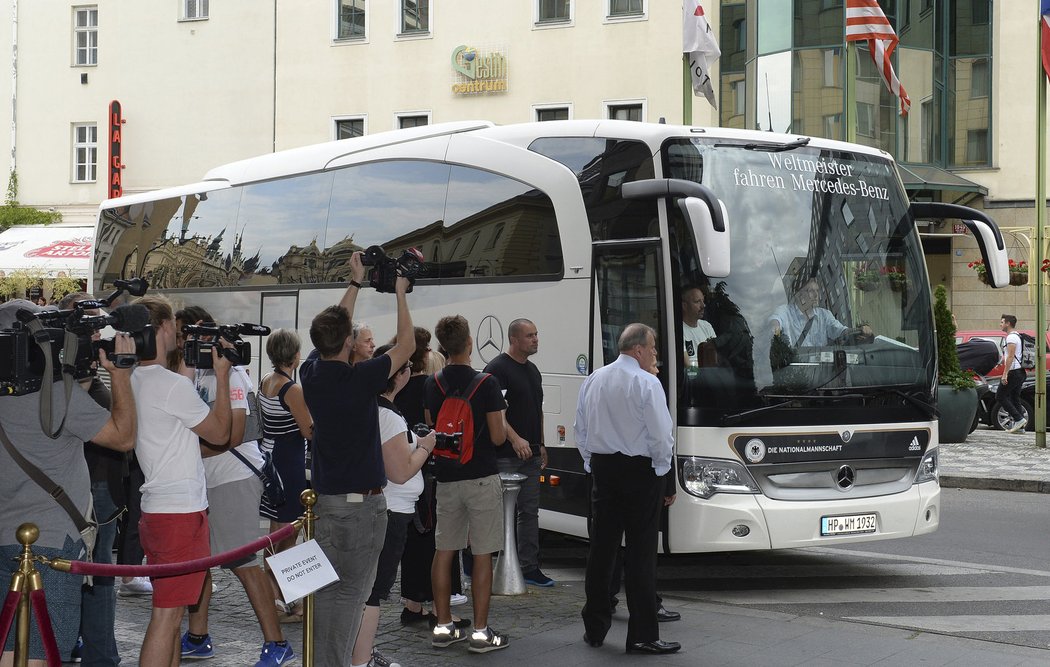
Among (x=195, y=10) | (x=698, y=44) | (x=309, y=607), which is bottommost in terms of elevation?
(x=309, y=607)

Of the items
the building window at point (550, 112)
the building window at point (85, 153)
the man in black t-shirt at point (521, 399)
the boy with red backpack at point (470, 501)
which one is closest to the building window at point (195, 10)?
the building window at point (85, 153)

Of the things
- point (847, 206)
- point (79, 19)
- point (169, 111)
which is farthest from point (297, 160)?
point (79, 19)

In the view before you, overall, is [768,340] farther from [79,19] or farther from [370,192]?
[79,19]

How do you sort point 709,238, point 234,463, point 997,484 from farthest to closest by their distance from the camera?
point 997,484
point 709,238
point 234,463

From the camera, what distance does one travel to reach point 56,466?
5055mm

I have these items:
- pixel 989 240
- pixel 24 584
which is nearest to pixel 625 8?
pixel 989 240

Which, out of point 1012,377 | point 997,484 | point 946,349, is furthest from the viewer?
point 1012,377

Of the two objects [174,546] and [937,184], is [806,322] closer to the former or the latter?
[174,546]

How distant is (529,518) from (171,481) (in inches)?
160

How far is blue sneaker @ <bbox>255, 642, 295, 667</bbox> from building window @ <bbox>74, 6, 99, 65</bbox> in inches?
1275

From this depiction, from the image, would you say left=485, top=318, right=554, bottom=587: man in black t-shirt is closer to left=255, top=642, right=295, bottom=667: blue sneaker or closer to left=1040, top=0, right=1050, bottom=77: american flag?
left=255, top=642, right=295, bottom=667: blue sneaker

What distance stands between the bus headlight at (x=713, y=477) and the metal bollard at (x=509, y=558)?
3.80 feet

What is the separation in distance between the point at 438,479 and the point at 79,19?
1286 inches

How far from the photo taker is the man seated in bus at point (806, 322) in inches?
→ 346
